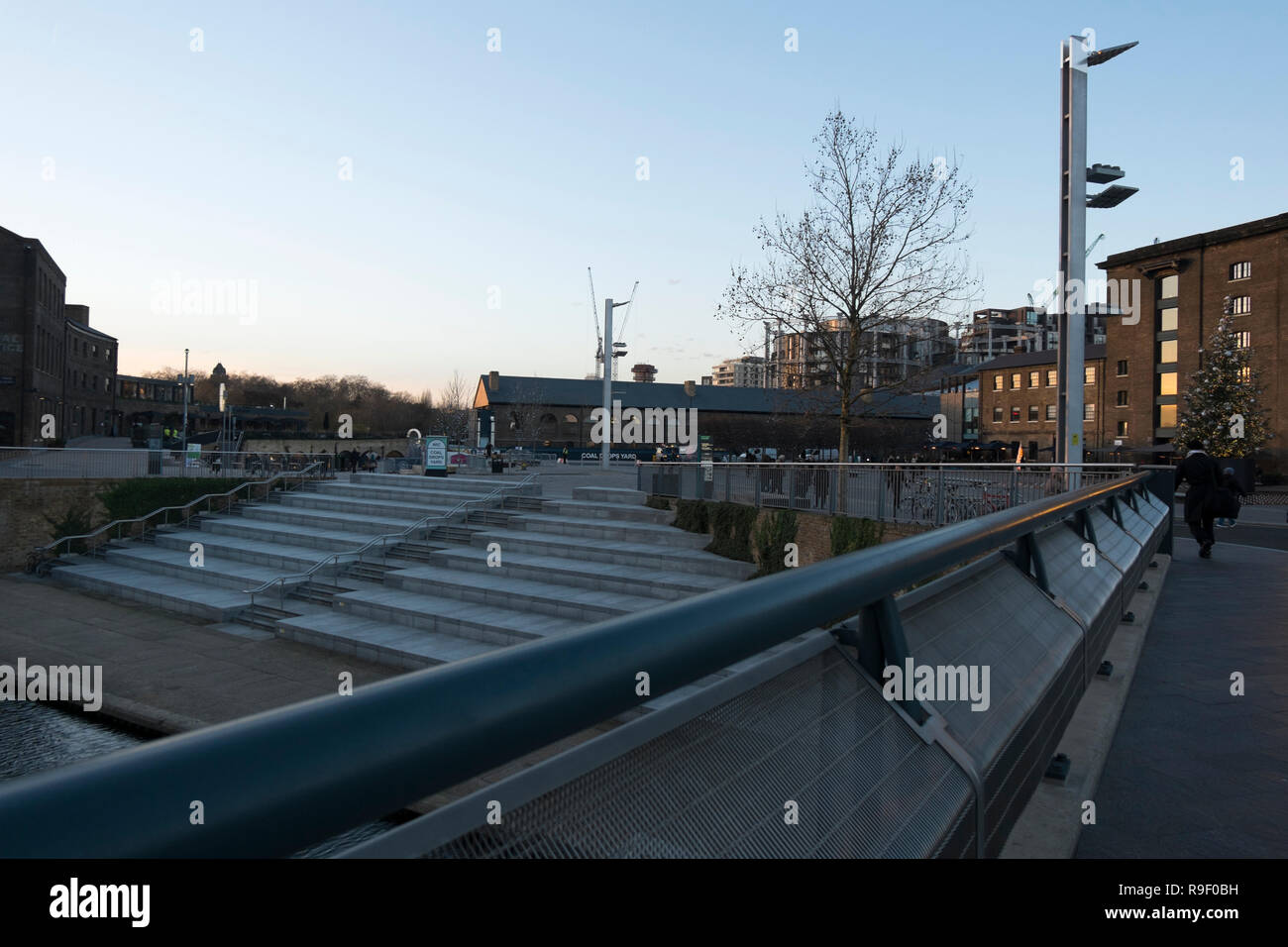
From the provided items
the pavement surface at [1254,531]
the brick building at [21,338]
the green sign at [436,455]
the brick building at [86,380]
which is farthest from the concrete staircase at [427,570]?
the brick building at [86,380]

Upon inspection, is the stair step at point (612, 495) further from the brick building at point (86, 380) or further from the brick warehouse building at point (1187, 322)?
the brick building at point (86, 380)

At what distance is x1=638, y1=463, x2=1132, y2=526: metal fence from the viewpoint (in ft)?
41.8

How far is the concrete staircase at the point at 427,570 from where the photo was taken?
16.0m

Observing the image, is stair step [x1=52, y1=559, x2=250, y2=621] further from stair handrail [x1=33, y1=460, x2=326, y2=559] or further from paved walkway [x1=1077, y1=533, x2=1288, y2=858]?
paved walkway [x1=1077, y1=533, x2=1288, y2=858]

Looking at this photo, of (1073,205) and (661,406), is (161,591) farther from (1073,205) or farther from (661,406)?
(661,406)

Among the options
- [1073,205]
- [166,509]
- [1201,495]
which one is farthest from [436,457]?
[1201,495]

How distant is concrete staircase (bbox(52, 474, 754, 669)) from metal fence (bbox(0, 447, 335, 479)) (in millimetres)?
3521

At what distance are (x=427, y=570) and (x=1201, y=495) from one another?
605 inches

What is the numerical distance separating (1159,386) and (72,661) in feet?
225

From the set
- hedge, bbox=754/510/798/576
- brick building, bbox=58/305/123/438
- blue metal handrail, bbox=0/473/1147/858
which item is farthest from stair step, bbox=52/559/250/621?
brick building, bbox=58/305/123/438

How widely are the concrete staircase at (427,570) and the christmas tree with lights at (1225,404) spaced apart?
39365mm
